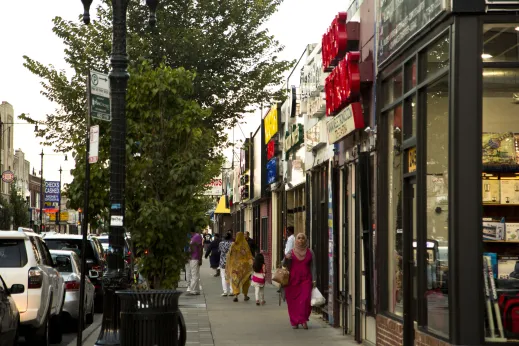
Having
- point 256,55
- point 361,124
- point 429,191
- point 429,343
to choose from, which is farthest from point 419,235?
point 256,55

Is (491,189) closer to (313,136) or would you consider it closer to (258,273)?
(313,136)

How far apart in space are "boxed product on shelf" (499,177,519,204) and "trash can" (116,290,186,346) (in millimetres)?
3235

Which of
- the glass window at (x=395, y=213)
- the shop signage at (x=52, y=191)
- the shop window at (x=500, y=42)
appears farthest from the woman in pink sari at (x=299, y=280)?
the shop signage at (x=52, y=191)

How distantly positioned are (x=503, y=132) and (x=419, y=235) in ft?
5.74

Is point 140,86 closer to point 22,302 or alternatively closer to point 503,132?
point 22,302

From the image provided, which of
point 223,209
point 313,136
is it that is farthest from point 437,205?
point 223,209

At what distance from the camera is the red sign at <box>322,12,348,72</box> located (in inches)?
600

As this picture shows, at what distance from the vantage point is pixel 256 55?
94.1 feet

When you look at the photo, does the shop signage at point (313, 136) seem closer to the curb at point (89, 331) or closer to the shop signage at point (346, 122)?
the shop signage at point (346, 122)

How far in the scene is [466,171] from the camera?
885 cm

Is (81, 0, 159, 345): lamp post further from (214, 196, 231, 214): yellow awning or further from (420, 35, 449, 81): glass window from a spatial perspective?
(214, 196, 231, 214): yellow awning

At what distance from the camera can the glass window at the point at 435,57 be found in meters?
9.41

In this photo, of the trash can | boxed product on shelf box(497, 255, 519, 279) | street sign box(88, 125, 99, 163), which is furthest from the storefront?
street sign box(88, 125, 99, 163)

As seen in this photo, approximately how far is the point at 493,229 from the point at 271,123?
933 inches
